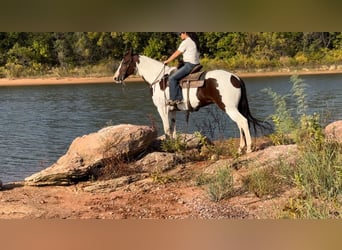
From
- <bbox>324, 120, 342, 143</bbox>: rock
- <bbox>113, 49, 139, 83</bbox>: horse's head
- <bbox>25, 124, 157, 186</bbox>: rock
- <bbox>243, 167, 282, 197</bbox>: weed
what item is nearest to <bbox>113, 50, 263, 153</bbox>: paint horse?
<bbox>113, 49, 139, 83</bbox>: horse's head

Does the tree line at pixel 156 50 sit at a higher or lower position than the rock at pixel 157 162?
higher

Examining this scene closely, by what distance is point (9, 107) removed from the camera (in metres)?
12.3

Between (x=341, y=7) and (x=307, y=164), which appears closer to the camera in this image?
(x=341, y=7)

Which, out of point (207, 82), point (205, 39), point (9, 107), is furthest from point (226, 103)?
point (9, 107)

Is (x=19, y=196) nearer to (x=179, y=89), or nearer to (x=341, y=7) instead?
(x=179, y=89)

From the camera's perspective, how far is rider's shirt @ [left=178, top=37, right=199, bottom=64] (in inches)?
226

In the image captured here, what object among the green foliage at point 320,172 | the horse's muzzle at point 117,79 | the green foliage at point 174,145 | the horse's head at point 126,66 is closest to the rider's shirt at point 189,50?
the horse's head at point 126,66

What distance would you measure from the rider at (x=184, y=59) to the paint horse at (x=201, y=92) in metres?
0.11

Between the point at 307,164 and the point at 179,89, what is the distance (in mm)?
2299

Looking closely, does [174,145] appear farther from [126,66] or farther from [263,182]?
[263,182]

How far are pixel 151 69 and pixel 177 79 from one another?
1.95 ft

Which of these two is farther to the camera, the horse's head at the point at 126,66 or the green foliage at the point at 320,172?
the horse's head at the point at 126,66

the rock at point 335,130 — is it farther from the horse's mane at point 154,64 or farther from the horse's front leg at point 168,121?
the horse's mane at point 154,64

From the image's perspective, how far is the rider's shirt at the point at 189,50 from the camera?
573 cm
